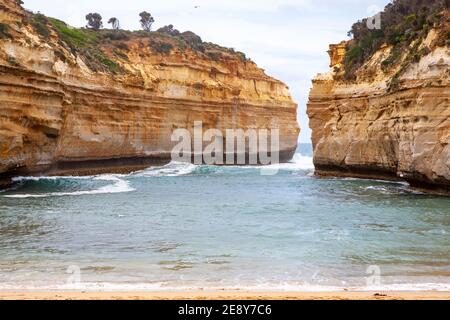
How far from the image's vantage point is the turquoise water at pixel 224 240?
28.6ft

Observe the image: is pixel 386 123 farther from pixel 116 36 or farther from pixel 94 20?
pixel 94 20

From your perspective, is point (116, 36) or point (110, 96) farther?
point (116, 36)

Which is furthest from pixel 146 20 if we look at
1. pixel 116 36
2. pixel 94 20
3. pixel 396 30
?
pixel 396 30

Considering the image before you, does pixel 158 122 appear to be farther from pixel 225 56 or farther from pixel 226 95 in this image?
pixel 225 56

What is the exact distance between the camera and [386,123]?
2375 centimetres

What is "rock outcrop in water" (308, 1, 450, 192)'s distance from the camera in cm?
1919

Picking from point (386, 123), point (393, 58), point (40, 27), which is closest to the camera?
point (386, 123)

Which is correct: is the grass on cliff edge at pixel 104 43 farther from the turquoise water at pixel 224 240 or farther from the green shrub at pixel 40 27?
the turquoise water at pixel 224 240

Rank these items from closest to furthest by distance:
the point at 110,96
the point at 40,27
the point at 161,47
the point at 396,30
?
the point at 396,30 → the point at 40,27 → the point at 110,96 → the point at 161,47

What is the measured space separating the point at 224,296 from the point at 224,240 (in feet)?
16.9

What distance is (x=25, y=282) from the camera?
8.39 meters

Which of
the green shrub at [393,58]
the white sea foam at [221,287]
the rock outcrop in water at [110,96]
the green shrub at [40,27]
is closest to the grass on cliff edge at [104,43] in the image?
the green shrub at [40,27]

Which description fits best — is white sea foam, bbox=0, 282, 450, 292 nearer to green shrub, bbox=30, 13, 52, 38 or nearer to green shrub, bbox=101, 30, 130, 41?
green shrub, bbox=30, 13, 52, 38
